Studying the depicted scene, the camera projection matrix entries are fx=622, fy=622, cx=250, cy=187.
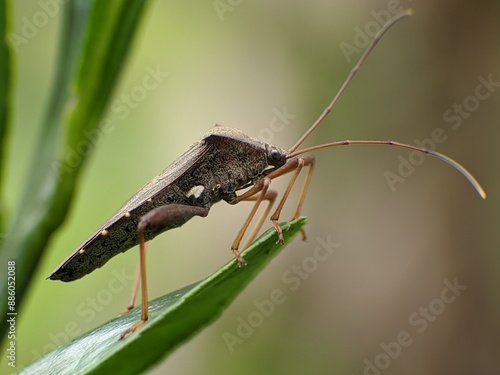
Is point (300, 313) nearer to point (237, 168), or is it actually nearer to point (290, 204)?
point (290, 204)

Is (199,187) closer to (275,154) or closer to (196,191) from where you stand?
(196,191)

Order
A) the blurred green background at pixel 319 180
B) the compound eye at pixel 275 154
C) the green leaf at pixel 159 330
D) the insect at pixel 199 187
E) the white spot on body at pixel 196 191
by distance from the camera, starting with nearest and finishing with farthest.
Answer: the green leaf at pixel 159 330 < the insect at pixel 199 187 < the white spot on body at pixel 196 191 < the compound eye at pixel 275 154 < the blurred green background at pixel 319 180

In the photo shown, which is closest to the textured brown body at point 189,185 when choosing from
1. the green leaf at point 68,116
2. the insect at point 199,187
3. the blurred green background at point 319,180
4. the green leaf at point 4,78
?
the insect at point 199,187

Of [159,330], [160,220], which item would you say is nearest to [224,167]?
[160,220]

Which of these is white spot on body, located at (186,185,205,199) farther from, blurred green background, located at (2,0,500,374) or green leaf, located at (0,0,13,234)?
blurred green background, located at (2,0,500,374)

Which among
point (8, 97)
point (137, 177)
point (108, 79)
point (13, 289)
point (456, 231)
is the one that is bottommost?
point (456, 231)

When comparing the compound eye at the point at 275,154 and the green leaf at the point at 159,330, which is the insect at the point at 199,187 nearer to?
the compound eye at the point at 275,154

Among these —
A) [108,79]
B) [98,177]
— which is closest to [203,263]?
[98,177]
